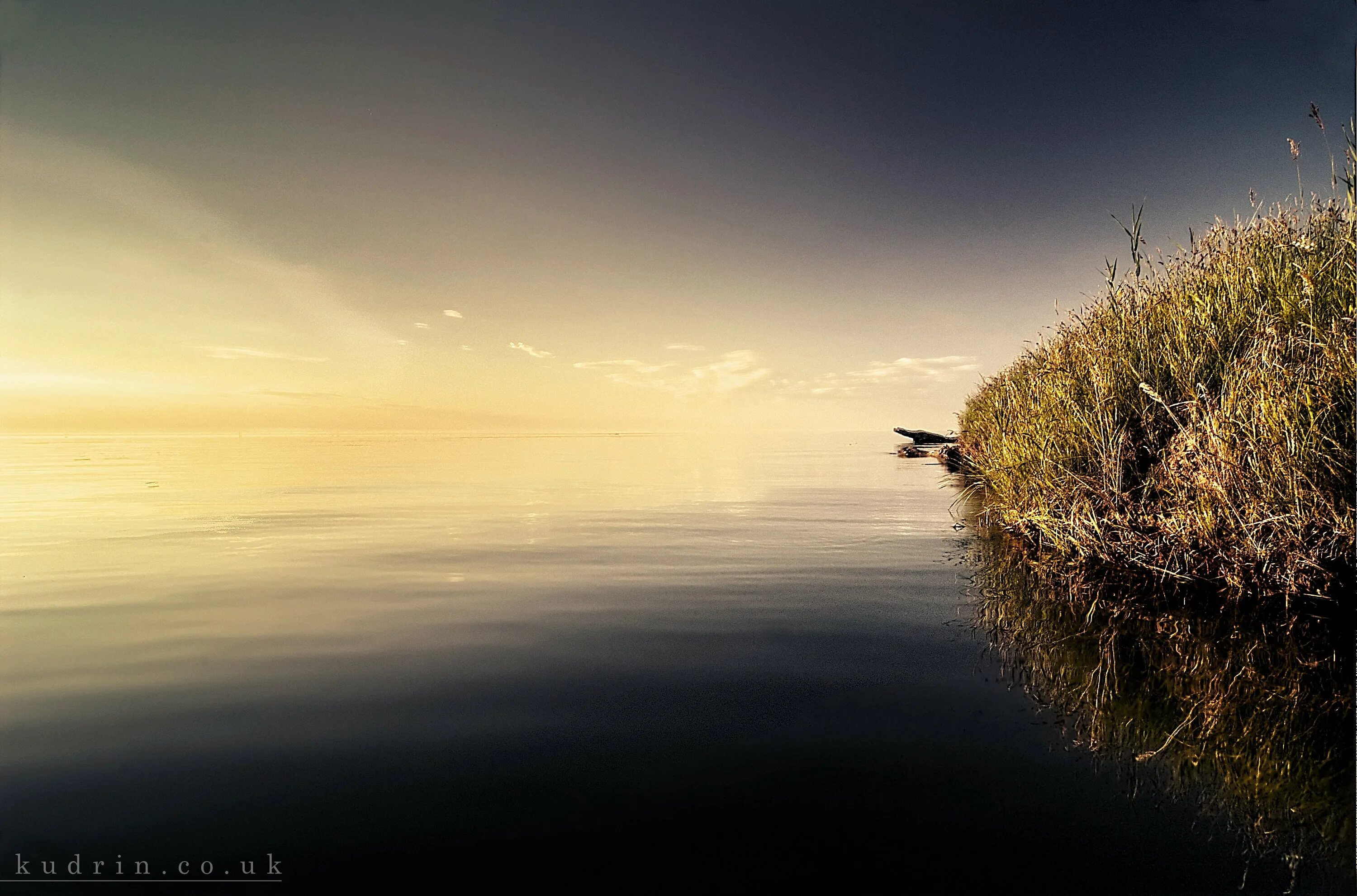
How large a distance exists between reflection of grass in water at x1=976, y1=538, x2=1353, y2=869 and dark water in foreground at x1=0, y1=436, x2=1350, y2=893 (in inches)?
10.2

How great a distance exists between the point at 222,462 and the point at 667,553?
33.4 m

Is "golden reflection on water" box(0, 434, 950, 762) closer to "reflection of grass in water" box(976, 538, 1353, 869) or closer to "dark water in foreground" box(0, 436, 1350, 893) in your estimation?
"dark water in foreground" box(0, 436, 1350, 893)

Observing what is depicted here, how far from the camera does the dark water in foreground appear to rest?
2914mm

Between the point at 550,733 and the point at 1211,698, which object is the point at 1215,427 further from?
the point at 550,733

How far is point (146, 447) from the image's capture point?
5694cm

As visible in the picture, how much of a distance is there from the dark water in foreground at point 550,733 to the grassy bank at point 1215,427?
187cm

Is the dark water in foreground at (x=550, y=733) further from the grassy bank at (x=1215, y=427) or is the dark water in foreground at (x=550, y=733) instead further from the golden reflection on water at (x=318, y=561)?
the grassy bank at (x=1215, y=427)

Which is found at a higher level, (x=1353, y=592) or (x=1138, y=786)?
(x=1353, y=592)

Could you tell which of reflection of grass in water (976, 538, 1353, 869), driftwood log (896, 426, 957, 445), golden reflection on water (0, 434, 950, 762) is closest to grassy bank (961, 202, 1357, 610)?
reflection of grass in water (976, 538, 1353, 869)

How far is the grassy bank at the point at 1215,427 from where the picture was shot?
5.44 metres

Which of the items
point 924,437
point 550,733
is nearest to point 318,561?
point 550,733

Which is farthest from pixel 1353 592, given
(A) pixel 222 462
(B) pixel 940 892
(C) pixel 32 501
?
(A) pixel 222 462

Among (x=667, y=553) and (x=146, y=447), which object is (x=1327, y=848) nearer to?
(x=667, y=553)

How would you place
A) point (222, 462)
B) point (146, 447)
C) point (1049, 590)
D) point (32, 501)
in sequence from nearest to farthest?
1. point (1049, 590)
2. point (32, 501)
3. point (222, 462)
4. point (146, 447)
